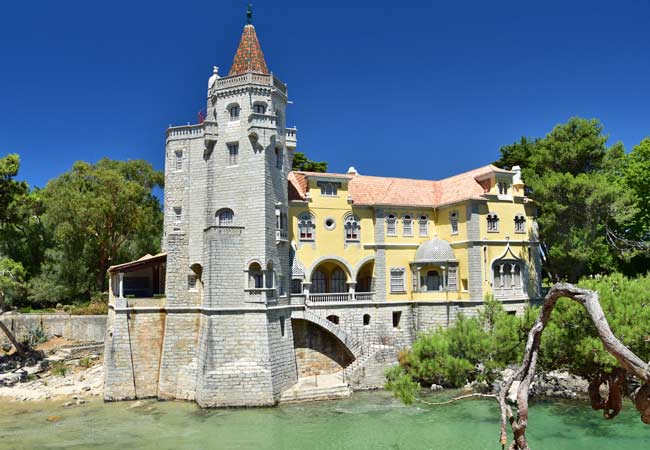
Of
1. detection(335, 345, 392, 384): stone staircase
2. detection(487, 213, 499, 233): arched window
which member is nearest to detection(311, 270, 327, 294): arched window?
detection(335, 345, 392, 384): stone staircase

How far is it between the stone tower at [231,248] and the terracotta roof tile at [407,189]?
3127 mm

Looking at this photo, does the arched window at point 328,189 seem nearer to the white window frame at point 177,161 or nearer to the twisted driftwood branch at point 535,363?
the white window frame at point 177,161

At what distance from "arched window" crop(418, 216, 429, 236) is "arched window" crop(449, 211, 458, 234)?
5.81 ft

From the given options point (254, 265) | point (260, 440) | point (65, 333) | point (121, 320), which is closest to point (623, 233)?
point (254, 265)

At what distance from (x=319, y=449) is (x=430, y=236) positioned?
19036 mm

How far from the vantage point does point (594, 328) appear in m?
18.8

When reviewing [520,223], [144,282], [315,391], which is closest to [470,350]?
[315,391]

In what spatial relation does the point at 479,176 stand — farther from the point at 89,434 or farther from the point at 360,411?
the point at 89,434

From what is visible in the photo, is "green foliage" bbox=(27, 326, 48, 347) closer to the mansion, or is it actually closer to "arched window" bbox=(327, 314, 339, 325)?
the mansion

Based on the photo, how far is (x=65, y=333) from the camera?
38.6 metres

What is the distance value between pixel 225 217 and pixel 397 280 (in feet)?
41.8

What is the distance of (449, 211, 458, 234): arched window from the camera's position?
1401 inches

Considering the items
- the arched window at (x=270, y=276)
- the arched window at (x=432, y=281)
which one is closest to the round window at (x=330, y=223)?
the arched window at (x=270, y=276)

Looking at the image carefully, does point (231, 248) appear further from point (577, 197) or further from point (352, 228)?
point (577, 197)
